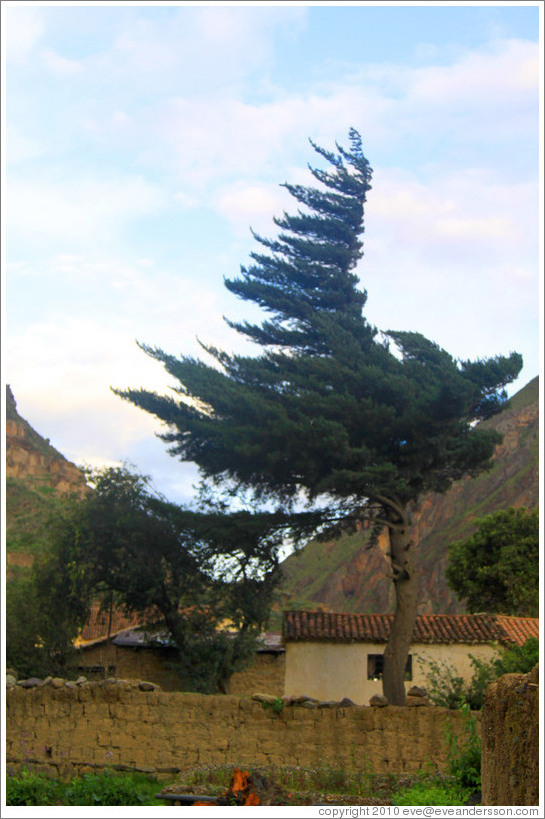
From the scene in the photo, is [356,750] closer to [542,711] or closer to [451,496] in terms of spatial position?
[542,711]

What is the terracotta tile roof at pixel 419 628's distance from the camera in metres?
25.5

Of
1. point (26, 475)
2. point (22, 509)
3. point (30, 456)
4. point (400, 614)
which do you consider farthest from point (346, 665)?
point (30, 456)

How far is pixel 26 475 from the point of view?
67.2 metres

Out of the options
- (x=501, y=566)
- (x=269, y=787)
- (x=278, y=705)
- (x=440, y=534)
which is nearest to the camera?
(x=269, y=787)

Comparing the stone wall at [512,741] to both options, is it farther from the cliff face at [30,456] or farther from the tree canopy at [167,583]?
the cliff face at [30,456]

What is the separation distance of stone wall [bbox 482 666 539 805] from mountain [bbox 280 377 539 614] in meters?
55.3

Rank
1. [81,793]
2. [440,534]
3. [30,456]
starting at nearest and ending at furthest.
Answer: [81,793] → [30,456] → [440,534]

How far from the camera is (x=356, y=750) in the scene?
12.8 meters

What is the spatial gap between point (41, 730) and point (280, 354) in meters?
14.4

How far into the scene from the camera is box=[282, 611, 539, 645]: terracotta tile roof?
25.5m

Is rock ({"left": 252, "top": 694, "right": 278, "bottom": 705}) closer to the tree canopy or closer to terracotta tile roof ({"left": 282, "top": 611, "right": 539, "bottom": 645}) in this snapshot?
the tree canopy

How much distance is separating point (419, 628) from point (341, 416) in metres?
8.64

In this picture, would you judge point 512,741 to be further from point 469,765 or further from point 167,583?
point 167,583

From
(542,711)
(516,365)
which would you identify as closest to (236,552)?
(516,365)
